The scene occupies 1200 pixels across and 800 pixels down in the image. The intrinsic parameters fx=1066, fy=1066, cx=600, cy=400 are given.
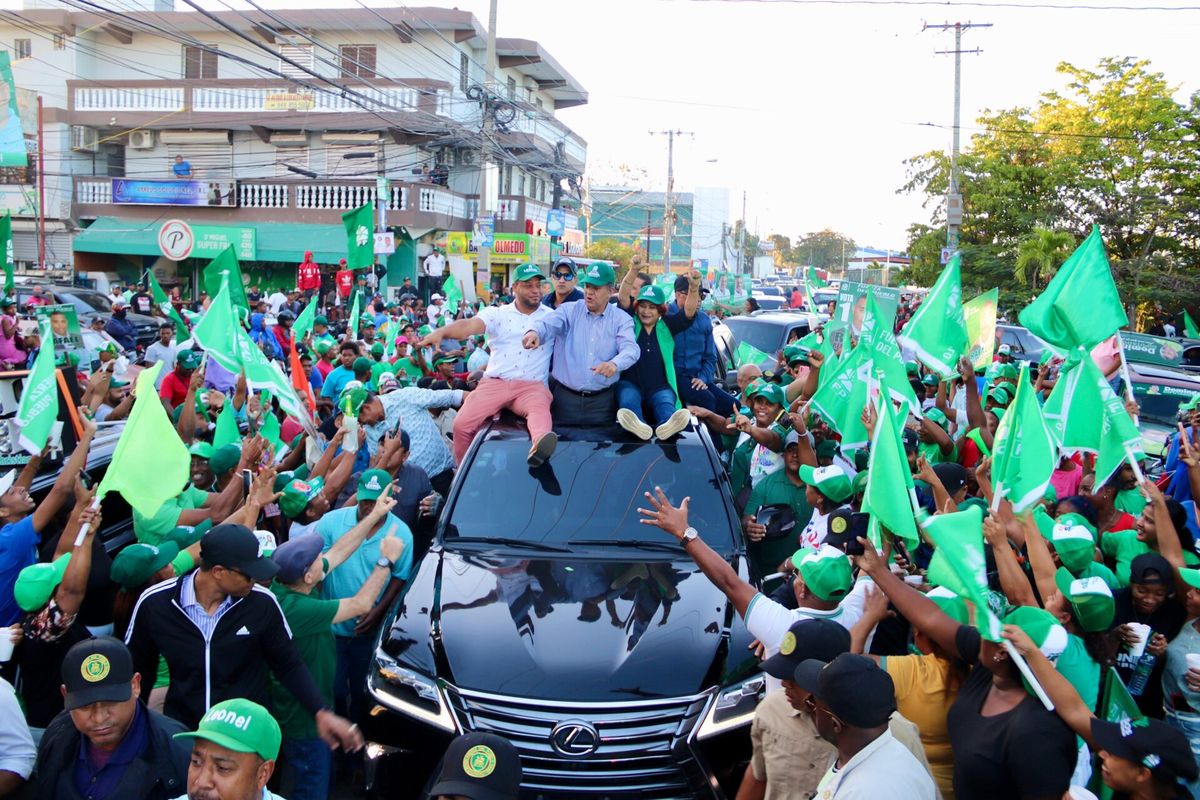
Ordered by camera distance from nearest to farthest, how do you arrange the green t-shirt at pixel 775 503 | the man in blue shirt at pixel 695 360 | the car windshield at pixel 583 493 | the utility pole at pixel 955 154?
the car windshield at pixel 583 493
the green t-shirt at pixel 775 503
the man in blue shirt at pixel 695 360
the utility pole at pixel 955 154

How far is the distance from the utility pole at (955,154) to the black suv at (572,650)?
2049 cm

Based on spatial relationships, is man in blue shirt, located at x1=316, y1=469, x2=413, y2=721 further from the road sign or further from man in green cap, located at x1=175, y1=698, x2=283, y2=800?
the road sign

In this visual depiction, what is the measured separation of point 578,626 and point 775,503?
2030 mm

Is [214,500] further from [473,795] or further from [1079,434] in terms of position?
[1079,434]

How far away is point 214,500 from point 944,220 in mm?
30771

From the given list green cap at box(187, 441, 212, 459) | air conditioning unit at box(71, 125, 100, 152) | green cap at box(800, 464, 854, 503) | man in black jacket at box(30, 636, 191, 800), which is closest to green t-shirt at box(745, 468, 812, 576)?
green cap at box(800, 464, 854, 503)

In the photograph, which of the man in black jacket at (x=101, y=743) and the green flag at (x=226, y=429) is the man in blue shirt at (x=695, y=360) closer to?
the green flag at (x=226, y=429)

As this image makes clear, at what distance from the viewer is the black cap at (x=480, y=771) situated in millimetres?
2693

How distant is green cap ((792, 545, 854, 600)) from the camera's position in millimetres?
3793

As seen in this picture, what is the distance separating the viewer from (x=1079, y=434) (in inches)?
229


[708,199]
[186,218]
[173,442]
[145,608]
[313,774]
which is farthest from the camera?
[708,199]

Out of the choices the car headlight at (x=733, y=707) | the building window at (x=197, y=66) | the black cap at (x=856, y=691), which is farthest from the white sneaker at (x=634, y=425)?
the building window at (x=197, y=66)

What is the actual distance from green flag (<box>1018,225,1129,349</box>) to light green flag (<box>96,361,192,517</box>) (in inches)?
176

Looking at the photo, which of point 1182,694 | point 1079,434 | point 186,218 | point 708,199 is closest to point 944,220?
point 186,218
